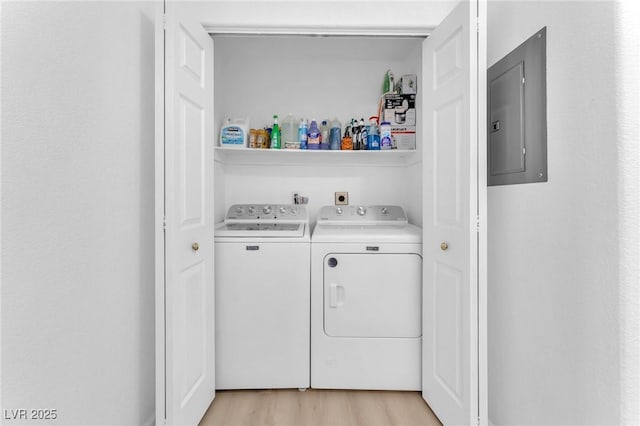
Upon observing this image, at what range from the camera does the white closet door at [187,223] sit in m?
1.54

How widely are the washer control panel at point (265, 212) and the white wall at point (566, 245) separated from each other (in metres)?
1.38

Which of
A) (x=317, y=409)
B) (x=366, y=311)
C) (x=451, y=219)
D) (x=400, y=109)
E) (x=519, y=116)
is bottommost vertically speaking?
(x=317, y=409)

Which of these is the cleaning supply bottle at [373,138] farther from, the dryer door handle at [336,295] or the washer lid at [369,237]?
the dryer door handle at [336,295]

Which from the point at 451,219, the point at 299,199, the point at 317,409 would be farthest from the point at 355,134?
the point at 317,409

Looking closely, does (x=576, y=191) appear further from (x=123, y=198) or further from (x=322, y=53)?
(x=322, y=53)

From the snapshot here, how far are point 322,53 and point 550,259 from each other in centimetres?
209

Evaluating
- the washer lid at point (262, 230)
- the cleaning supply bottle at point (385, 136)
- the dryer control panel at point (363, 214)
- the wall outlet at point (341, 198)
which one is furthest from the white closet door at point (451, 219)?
the wall outlet at point (341, 198)

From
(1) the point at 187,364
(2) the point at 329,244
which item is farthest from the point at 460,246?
(1) the point at 187,364

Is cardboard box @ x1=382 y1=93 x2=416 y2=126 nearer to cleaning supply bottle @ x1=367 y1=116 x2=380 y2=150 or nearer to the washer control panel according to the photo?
cleaning supply bottle @ x1=367 y1=116 x2=380 y2=150

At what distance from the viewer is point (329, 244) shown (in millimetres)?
2127

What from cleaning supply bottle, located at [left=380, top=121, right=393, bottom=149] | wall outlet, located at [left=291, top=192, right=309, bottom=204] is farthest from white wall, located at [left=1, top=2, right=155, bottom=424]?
cleaning supply bottle, located at [left=380, top=121, right=393, bottom=149]

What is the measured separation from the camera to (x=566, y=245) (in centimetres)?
124

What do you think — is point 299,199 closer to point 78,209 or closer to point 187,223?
point 187,223

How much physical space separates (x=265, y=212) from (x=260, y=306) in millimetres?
756
